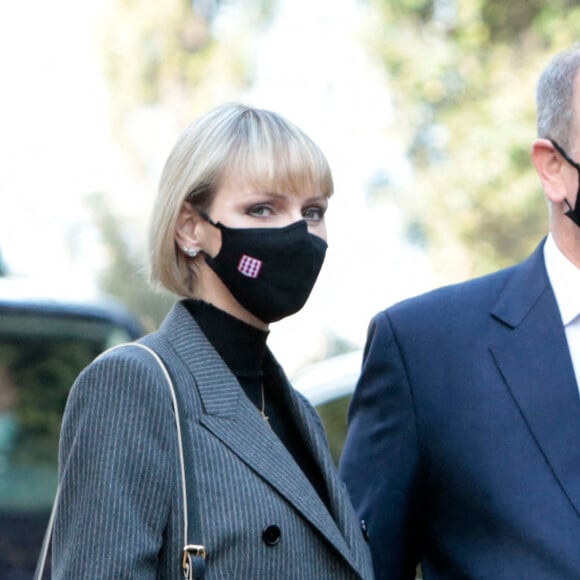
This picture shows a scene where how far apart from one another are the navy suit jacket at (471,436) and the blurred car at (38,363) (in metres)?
3.80

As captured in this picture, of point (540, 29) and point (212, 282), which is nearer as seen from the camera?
point (212, 282)

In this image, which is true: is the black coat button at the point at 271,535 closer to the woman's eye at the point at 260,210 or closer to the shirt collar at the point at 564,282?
the woman's eye at the point at 260,210

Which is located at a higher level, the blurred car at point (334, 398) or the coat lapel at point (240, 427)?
the coat lapel at point (240, 427)

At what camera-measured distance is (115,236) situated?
26.1 meters

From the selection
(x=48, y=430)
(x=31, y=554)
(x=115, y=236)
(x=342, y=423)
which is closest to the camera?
(x=342, y=423)

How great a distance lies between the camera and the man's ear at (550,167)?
11.7 ft

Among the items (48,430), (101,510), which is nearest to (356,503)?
(101,510)

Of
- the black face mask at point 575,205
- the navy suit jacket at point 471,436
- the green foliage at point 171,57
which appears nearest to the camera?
the navy suit jacket at point 471,436

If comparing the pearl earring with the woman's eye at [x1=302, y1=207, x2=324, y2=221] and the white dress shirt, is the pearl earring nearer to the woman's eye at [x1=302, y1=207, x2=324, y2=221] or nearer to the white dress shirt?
the woman's eye at [x1=302, y1=207, x2=324, y2=221]

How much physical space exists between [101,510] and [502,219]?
46.7ft

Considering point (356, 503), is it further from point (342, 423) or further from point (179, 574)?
point (342, 423)

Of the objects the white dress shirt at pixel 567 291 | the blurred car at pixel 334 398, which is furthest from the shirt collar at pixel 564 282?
the blurred car at pixel 334 398

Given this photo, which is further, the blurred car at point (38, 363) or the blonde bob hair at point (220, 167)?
the blurred car at point (38, 363)

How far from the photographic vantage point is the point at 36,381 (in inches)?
287
